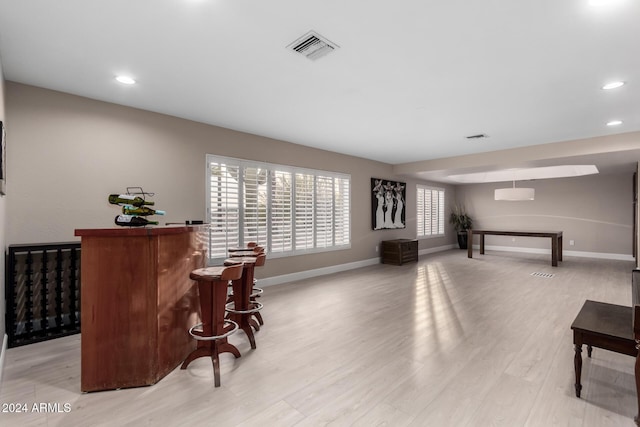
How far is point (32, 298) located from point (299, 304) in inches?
110

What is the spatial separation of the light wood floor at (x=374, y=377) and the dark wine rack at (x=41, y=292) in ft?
0.61

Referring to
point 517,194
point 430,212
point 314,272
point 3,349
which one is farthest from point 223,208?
point 517,194

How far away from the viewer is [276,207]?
16.5ft

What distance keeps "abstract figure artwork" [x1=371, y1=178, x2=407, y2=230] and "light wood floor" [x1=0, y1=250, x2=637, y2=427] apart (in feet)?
10.8

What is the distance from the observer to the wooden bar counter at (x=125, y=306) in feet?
6.69

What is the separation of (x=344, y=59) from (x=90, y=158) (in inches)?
116

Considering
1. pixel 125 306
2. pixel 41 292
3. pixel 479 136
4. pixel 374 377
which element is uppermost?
pixel 479 136

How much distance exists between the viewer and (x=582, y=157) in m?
5.24

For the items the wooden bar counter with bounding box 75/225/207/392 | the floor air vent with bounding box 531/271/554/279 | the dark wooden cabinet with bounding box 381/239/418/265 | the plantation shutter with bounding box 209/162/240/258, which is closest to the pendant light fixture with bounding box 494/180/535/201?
the floor air vent with bounding box 531/271/554/279

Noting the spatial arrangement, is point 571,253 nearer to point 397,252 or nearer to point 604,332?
point 397,252

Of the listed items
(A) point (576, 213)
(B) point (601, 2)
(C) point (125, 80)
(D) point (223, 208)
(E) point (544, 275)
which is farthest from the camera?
(A) point (576, 213)

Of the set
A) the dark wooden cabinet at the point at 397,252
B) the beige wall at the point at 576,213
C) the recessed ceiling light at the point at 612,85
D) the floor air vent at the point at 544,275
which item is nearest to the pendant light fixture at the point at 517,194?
the beige wall at the point at 576,213

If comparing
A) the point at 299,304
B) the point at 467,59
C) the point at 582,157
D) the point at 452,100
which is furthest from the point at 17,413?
the point at 582,157

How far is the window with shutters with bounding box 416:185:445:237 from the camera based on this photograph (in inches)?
347
